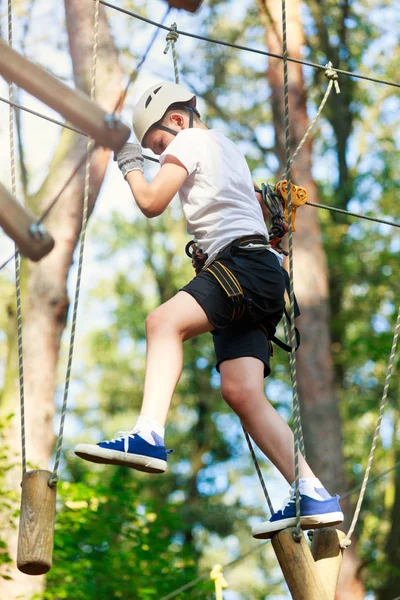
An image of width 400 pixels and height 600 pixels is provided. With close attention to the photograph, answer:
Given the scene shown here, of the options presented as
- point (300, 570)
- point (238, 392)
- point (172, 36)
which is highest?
point (172, 36)

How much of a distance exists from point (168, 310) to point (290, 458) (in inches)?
22.8

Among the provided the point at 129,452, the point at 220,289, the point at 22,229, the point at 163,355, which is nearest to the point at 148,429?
the point at 129,452

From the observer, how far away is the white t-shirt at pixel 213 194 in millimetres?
2775

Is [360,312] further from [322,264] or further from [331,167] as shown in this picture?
[322,264]

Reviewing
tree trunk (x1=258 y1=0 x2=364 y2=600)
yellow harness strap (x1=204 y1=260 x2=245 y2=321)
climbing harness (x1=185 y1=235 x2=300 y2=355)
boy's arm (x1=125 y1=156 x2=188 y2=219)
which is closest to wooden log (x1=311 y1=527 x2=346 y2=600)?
climbing harness (x1=185 y1=235 x2=300 y2=355)

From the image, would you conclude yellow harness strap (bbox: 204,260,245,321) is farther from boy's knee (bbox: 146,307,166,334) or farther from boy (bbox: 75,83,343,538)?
boy's knee (bbox: 146,307,166,334)

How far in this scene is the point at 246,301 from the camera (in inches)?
107

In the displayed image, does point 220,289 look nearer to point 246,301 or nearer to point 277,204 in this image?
point 246,301

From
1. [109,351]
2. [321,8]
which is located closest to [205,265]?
[321,8]

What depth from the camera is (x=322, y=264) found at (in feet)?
24.9

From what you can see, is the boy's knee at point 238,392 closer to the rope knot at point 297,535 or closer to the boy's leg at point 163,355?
the boy's leg at point 163,355

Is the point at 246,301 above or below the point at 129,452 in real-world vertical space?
above

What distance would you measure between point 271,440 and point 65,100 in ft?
3.80

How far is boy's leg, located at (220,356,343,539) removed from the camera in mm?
2654
